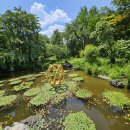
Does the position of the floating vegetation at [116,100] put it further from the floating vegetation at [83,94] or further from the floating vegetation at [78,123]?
the floating vegetation at [78,123]

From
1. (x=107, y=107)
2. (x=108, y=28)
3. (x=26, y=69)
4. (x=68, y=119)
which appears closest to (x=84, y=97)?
(x=107, y=107)

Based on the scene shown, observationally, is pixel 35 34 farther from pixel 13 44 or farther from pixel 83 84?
pixel 83 84

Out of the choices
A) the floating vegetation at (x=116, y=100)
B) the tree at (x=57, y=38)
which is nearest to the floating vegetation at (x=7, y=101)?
the floating vegetation at (x=116, y=100)

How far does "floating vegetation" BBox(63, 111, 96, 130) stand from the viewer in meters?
9.19

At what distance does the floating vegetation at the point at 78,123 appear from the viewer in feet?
30.2

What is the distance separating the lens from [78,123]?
31.6 ft

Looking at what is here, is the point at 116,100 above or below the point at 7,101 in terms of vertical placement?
above

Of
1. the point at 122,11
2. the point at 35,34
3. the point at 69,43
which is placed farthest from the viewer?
the point at 69,43

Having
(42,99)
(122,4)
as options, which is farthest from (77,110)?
(122,4)

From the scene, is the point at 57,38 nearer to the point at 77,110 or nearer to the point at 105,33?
the point at 105,33

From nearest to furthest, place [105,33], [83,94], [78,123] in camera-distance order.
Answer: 1. [78,123]
2. [83,94]
3. [105,33]

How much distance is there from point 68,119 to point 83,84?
8451mm

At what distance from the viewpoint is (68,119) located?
33.5 feet

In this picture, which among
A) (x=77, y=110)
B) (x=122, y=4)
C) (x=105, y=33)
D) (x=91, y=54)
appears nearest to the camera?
(x=77, y=110)
